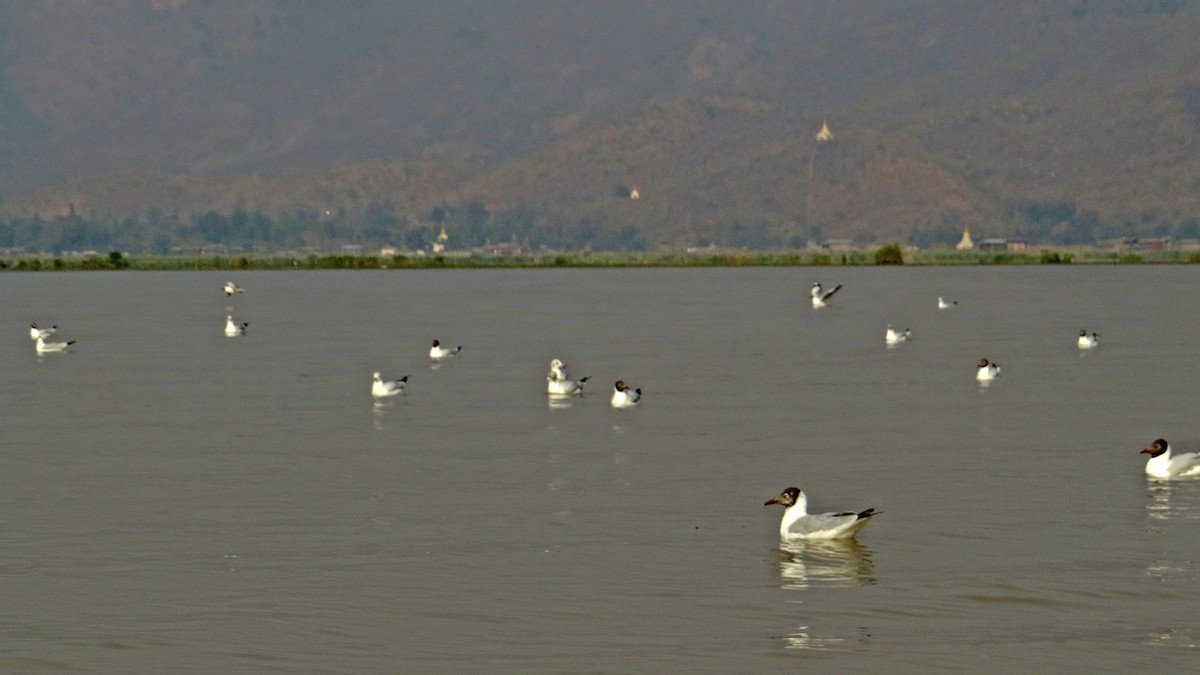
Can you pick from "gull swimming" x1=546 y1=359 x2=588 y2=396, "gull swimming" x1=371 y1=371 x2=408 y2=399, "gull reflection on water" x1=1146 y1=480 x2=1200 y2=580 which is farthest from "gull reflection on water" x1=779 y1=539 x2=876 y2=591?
"gull swimming" x1=371 y1=371 x2=408 y2=399

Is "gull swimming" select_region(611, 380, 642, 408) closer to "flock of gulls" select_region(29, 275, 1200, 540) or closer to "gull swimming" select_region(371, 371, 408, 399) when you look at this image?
"flock of gulls" select_region(29, 275, 1200, 540)

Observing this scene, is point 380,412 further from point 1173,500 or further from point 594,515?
point 1173,500

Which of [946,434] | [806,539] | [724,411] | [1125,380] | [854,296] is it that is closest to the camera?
[806,539]

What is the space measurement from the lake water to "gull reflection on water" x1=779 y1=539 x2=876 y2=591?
65 millimetres

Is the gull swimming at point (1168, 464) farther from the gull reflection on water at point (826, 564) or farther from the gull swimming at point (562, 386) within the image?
the gull swimming at point (562, 386)

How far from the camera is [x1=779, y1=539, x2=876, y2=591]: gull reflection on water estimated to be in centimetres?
2197

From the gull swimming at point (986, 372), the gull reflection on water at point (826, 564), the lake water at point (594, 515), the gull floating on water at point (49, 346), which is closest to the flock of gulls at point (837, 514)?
the gull reflection on water at point (826, 564)

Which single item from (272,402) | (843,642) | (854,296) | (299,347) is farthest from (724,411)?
(854,296)

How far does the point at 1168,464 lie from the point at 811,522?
24.7 feet

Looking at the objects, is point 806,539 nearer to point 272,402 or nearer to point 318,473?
point 318,473

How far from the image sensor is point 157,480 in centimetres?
3020

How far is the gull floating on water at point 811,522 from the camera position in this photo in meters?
23.8

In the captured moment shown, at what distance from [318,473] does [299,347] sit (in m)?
34.2

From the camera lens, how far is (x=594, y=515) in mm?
26484
